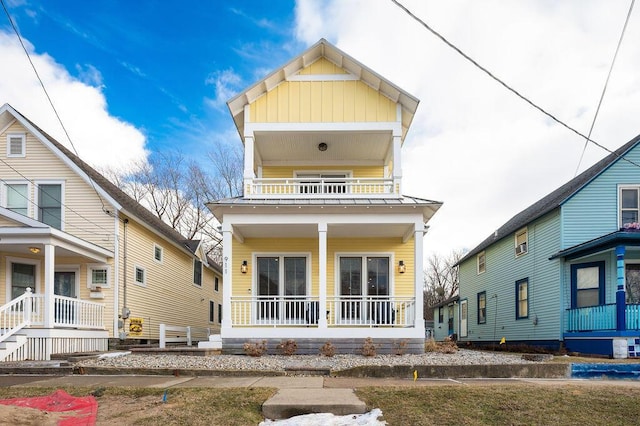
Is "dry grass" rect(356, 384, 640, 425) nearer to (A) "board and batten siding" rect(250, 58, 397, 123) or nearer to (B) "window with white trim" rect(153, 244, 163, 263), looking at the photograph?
(A) "board and batten siding" rect(250, 58, 397, 123)

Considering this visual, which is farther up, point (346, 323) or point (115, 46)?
point (115, 46)

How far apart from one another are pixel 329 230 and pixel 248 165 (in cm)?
289

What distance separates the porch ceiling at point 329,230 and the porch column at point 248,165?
109cm

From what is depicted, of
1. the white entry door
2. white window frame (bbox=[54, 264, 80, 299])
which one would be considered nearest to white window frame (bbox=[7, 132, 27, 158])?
white window frame (bbox=[54, 264, 80, 299])

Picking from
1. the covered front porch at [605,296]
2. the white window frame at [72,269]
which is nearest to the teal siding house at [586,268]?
the covered front porch at [605,296]

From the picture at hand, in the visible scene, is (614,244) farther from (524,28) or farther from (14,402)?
(14,402)

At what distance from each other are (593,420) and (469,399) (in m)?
1.36

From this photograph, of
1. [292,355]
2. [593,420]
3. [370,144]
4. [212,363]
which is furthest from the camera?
[370,144]

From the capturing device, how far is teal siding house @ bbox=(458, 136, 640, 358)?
12305 millimetres

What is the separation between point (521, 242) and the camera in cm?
1755

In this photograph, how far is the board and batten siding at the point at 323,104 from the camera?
1341 cm

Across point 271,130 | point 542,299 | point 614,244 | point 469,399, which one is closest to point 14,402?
point 469,399

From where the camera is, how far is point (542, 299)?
51.4ft

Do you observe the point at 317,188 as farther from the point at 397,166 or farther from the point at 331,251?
the point at 397,166
